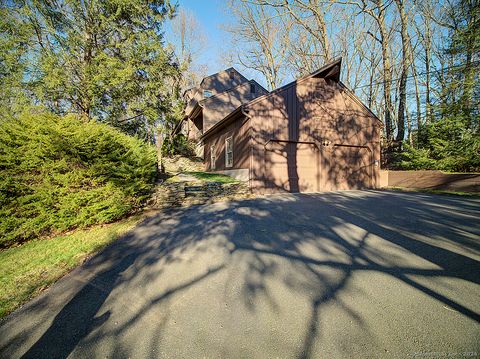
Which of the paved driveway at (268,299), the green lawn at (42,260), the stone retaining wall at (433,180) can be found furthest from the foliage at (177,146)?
the stone retaining wall at (433,180)

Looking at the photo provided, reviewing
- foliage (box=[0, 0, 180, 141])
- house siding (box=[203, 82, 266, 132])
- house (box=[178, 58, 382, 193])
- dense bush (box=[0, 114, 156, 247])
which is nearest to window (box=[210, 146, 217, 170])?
house (box=[178, 58, 382, 193])

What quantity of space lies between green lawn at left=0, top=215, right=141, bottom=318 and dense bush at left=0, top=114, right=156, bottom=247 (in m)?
0.42

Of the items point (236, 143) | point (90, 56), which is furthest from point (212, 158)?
point (90, 56)

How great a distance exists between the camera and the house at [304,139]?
31.5 ft

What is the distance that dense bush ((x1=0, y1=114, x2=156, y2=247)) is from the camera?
4.32m

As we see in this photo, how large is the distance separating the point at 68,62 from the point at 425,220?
53.0ft

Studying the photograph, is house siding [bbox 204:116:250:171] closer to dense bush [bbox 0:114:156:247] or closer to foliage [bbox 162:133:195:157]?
dense bush [bbox 0:114:156:247]

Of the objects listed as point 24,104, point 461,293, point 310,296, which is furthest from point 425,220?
point 24,104

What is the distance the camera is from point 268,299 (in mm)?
2375

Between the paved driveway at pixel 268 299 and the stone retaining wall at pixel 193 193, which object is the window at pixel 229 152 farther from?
the paved driveway at pixel 268 299

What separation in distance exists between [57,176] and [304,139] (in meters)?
9.84

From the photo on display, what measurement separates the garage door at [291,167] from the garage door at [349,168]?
1033mm

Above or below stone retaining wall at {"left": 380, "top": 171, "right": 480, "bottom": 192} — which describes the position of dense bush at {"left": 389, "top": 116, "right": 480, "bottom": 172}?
above

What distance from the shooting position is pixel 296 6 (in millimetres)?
13789
